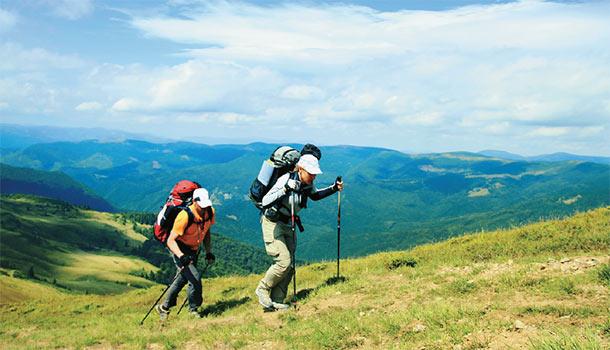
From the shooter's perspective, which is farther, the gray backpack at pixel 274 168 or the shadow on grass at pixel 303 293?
the shadow on grass at pixel 303 293

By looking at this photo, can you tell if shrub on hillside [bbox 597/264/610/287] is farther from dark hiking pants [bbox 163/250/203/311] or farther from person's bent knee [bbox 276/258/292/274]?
dark hiking pants [bbox 163/250/203/311]

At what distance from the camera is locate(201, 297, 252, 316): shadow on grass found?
44.4 feet

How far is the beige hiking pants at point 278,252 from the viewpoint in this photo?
11.7 meters

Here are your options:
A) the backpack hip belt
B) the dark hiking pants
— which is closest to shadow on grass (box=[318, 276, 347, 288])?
the backpack hip belt

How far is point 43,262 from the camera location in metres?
170

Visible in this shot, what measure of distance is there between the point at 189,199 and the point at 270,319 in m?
4.20

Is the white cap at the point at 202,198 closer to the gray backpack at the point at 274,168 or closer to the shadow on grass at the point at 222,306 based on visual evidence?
the gray backpack at the point at 274,168

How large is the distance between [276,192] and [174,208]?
316 centimetres

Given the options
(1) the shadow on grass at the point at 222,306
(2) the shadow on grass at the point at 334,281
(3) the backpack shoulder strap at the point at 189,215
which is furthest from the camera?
(2) the shadow on grass at the point at 334,281

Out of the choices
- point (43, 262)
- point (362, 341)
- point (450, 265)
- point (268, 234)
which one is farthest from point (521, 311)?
point (43, 262)

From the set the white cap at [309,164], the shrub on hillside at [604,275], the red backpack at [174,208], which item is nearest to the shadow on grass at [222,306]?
the red backpack at [174,208]

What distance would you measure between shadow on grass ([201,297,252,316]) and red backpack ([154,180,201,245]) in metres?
2.69

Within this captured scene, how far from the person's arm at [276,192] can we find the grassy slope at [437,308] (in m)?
2.88

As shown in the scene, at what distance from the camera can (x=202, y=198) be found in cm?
1218
